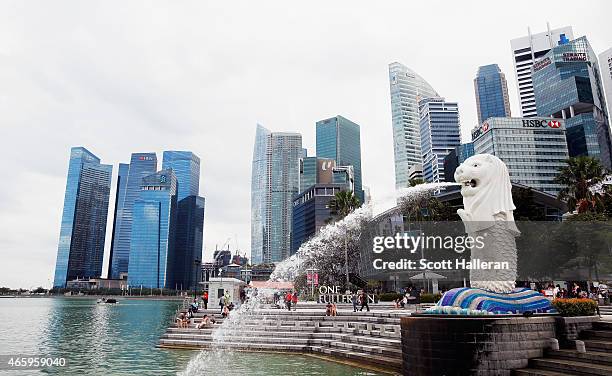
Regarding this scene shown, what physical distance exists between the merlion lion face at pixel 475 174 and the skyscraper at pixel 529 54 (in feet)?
633

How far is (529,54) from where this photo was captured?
630 feet

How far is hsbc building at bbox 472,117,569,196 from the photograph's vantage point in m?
122

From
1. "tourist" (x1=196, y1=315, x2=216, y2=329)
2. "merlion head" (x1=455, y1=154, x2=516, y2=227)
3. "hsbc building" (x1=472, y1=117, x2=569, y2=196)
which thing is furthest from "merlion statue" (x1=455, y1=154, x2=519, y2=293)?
"hsbc building" (x1=472, y1=117, x2=569, y2=196)

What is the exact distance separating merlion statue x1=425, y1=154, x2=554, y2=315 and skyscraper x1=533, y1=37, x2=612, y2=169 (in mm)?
142086

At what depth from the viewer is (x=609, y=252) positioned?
124ft

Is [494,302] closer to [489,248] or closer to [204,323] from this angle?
[489,248]

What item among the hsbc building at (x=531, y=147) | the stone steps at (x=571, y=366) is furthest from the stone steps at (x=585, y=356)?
the hsbc building at (x=531, y=147)

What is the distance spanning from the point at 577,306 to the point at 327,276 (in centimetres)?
4710

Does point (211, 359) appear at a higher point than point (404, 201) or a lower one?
lower

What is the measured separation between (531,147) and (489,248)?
124 metres

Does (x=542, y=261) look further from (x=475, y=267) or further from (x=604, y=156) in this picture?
(x=604, y=156)

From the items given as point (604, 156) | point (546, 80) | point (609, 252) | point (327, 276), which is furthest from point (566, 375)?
point (546, 80)

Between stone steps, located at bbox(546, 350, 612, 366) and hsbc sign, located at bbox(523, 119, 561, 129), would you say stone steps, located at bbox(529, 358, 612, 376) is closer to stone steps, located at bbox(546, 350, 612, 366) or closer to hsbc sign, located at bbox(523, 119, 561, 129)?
stone steps, located at bbox(546, 350, 612, 366)

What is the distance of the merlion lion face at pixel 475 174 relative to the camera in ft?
49.9
